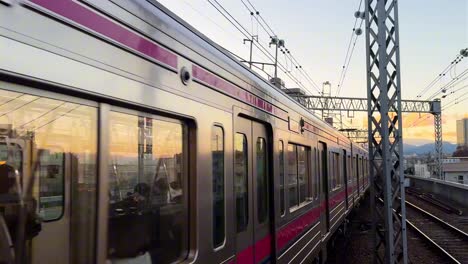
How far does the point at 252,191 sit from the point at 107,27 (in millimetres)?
2701

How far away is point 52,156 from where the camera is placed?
212cm

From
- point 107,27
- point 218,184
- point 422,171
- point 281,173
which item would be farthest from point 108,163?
point 422,171

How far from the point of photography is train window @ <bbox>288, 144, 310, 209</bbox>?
6.56m

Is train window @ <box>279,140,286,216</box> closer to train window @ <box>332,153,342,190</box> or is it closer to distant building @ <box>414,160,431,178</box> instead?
train window @ <box>332,153,342,190</box>

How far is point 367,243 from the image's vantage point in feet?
50.3

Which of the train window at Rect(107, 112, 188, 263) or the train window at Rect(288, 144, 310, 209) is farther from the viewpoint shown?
the train window at Rect(288, 144, 310, 209)

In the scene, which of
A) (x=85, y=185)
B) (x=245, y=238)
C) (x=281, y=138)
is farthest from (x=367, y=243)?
(x=85, y=185)

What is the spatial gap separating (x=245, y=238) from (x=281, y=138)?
1.75 m

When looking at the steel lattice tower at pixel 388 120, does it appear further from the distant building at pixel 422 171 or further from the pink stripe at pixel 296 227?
the distant building at pixel 422 171

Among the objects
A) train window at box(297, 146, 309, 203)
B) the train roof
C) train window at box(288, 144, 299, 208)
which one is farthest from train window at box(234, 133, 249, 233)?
train window at box(297, 146, 309, 203)

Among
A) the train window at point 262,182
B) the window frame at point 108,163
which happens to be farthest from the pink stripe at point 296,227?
the window frame at point 108,163

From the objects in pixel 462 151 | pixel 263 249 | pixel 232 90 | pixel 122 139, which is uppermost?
pixel 462 151

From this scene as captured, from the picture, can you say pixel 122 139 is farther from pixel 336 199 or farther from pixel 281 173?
pixel 336 199

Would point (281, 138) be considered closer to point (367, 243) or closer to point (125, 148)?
point (125, 148)
